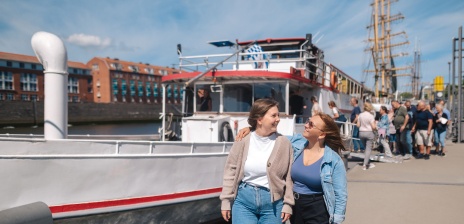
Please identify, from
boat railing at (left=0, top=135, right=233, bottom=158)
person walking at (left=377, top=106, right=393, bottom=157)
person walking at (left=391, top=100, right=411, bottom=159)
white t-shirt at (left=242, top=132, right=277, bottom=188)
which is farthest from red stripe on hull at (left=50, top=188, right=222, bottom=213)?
person walking at (left=391, top=100, right=411, bottom=159)

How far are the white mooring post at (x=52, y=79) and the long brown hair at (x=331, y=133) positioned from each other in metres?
3.83

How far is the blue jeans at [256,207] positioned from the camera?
8.86 ft

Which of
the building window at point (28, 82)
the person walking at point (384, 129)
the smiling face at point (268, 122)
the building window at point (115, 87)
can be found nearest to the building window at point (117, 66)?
the building window at point (115, 87)

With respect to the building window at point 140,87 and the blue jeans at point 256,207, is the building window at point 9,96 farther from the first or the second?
the blue jeans at point 256,207

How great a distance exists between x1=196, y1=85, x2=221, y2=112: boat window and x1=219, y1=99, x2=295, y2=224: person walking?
545 centimetres

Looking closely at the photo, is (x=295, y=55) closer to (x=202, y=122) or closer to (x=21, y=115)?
(x=202, y=122)

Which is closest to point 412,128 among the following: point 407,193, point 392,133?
point 392,133

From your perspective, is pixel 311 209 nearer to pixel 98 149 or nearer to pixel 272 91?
pixel 98 149

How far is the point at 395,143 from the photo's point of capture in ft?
36.7

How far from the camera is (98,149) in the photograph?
480 centimetres

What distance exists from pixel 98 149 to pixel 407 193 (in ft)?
17.0

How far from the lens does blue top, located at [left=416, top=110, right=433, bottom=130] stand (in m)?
9.28

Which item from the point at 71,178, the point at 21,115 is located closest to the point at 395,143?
the point at 71,178

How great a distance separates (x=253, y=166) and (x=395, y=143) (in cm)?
1007
